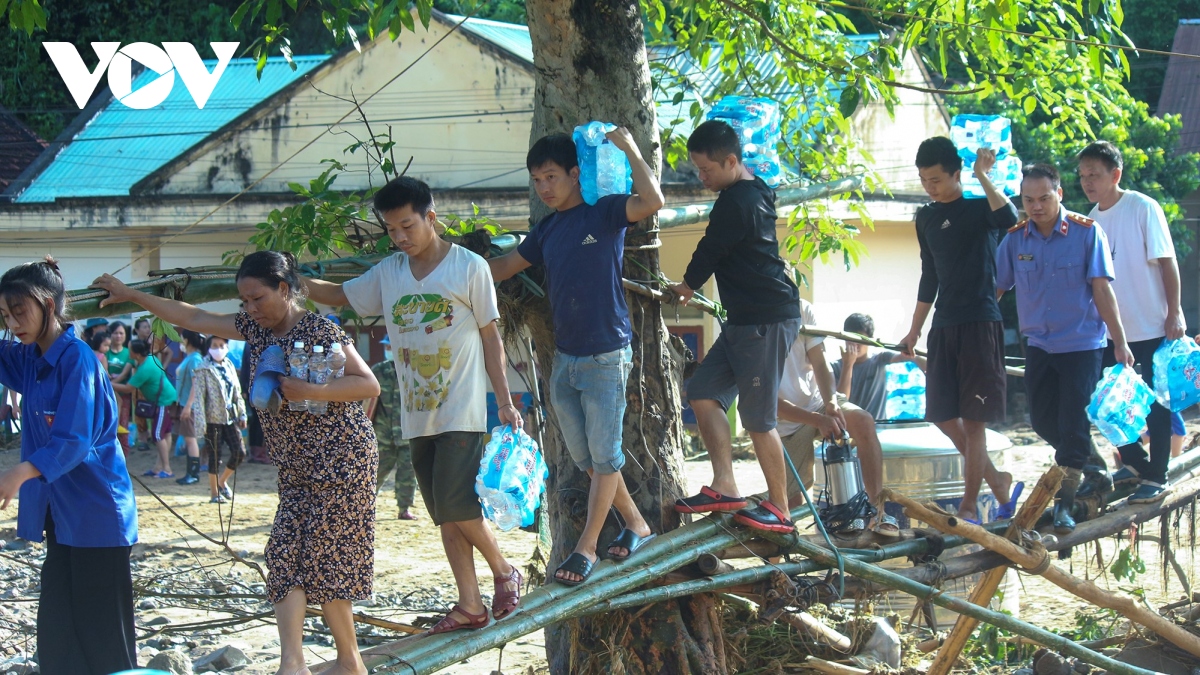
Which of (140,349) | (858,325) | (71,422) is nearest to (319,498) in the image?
(71,422)

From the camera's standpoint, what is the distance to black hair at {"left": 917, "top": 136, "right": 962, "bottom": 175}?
5.73 m

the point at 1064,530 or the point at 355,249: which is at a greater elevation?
the point at 355,249

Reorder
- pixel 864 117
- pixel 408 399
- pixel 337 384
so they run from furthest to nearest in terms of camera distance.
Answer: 1. pixel 864 117
2. pixel 408 399
3. pixel 337 384

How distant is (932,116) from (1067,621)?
1113 cm

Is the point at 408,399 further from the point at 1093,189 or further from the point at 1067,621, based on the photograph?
the point at 1067,621

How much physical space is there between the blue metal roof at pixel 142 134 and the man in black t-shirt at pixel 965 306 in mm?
14352

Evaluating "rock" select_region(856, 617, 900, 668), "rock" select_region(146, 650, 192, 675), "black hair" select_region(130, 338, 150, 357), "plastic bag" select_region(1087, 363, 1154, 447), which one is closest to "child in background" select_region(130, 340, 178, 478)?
"black hair" select_region(130, 338, 150, 357)

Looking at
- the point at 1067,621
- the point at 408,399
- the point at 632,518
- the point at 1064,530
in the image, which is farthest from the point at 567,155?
the point at 1067,621

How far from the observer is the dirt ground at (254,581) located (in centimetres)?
656

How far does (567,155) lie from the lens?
15.1 feet

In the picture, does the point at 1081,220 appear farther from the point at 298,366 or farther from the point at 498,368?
the point at 298,366

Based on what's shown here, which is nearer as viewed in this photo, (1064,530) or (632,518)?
(632,518)

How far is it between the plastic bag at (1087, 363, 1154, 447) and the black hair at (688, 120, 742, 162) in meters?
2.27

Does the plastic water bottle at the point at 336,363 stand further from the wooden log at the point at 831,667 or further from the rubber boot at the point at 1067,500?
the rubber boot at the point at 1067,500
